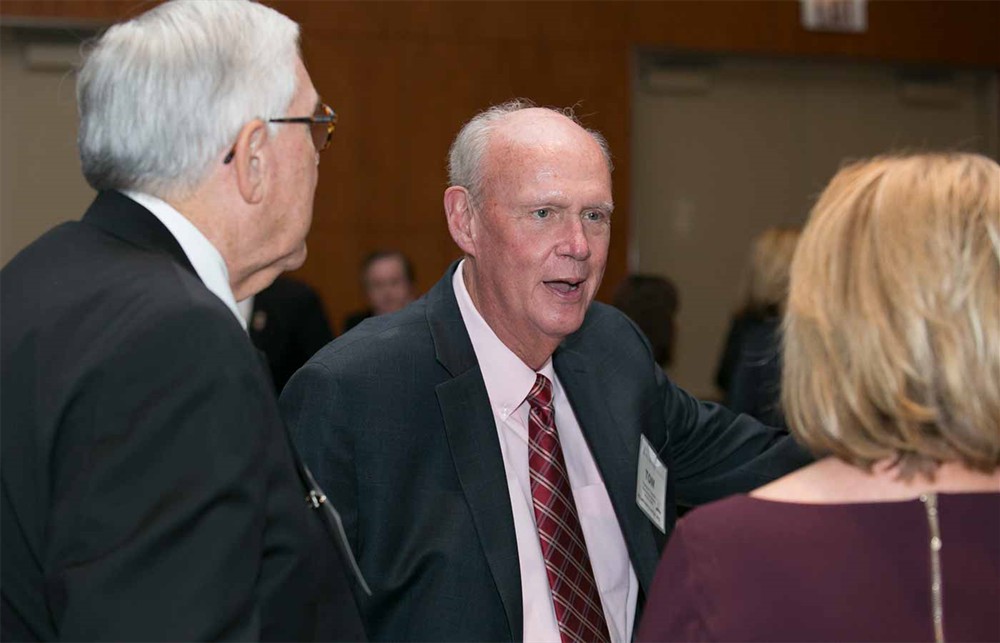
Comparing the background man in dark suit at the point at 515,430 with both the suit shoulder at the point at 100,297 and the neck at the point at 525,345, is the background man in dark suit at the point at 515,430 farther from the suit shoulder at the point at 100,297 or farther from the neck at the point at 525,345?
the suit shoulder at the point at 100,297

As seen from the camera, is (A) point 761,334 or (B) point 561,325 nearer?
(B) point 561,325

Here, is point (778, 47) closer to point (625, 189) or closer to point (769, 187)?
point (769, 187)

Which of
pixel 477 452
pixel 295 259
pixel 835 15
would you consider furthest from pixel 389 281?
pixel 295 259

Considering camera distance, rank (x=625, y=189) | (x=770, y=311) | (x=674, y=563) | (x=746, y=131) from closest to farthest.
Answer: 1. (x=674, y=563)
2. (x=770, y=311)
3. (x=625, y=189)
4. (x=746, y=131)

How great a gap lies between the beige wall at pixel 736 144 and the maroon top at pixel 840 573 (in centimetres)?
689

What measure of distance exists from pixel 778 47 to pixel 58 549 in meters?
7.82

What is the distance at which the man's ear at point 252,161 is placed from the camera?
1.53m

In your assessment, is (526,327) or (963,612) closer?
(963,612)

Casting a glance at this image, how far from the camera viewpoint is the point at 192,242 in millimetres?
1512

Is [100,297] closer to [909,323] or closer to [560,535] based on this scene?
[909,323]

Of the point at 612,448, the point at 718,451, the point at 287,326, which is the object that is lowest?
the point at 287,326

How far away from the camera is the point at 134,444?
50.6 inches

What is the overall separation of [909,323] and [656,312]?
9.74 ft

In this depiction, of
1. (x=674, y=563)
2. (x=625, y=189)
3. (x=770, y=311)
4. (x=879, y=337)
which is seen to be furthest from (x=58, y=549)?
(x=625, y=189)
